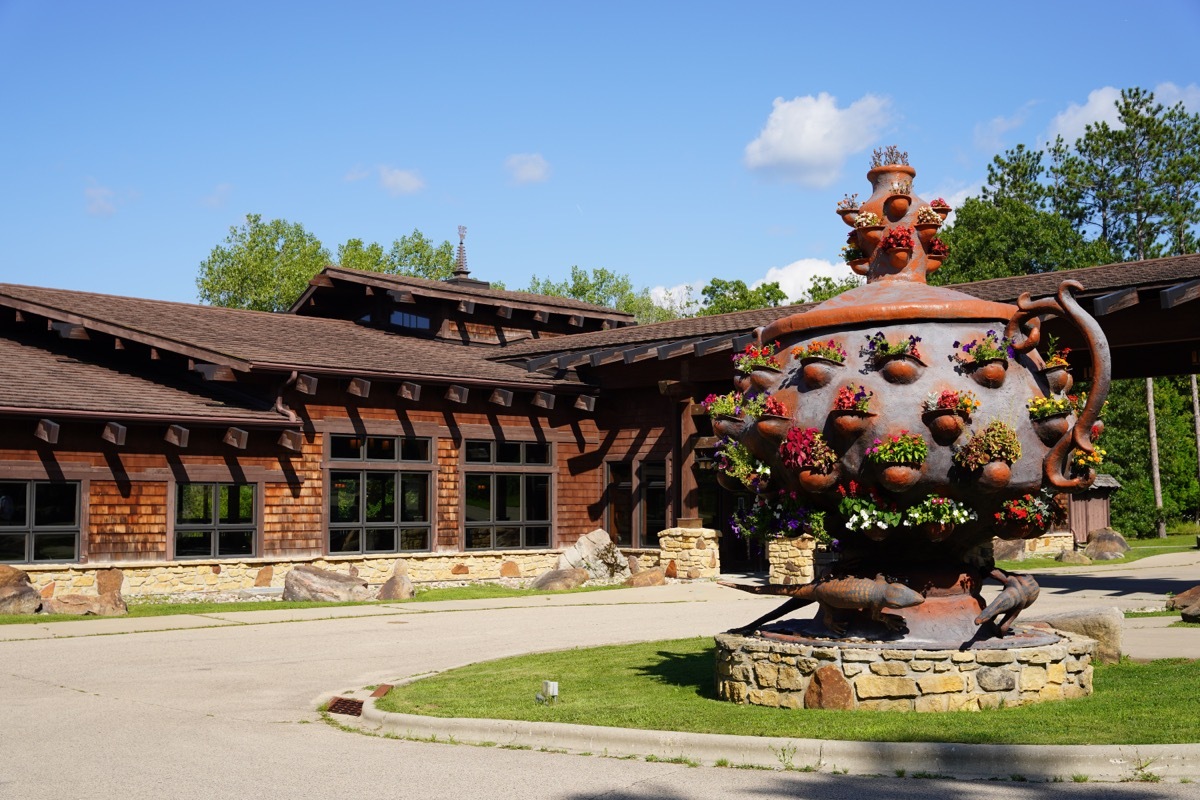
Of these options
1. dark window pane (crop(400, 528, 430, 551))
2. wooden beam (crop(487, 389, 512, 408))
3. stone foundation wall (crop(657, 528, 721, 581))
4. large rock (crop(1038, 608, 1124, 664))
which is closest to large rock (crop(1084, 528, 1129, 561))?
stone foundation wall (crop(657, 528, 721, 581))

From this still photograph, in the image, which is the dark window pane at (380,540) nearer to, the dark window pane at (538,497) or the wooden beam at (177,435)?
the dark window pane at (538,497)

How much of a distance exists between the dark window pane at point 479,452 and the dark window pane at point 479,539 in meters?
1.44

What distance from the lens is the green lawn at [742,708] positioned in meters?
8.16

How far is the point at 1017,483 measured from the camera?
375 inches

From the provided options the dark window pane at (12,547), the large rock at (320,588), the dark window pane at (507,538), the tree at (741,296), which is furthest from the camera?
the tree at (741,296)

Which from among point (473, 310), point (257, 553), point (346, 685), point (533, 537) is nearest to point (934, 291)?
point (346, 685)

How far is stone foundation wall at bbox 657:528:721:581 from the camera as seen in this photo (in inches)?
1011

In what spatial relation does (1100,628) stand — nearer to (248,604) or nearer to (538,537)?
(248,604)

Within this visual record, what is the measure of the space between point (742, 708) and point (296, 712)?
12.5 ft

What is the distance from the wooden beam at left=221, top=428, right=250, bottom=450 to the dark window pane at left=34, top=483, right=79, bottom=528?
104 inches

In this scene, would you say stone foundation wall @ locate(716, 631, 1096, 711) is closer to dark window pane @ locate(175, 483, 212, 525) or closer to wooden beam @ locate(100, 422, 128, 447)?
wooden beam @ locate(100, 422, 128, 447)

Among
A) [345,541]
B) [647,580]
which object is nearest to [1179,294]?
[647,580]

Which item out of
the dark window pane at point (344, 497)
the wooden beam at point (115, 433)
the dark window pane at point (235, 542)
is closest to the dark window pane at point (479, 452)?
the dark window pane at point (344, 497)

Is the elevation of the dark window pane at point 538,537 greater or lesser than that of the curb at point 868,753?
greater
